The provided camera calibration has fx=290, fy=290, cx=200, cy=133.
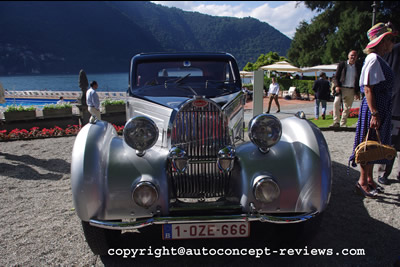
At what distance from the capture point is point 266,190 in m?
2.33

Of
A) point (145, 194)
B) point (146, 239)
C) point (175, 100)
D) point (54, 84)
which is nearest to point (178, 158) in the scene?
point (145, 194)

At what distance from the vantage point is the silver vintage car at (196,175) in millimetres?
2238

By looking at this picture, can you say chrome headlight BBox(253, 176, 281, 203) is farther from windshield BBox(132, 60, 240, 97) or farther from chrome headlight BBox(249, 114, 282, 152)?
windshield BBox(132, 60, 240, 97)

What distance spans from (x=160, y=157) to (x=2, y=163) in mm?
5102

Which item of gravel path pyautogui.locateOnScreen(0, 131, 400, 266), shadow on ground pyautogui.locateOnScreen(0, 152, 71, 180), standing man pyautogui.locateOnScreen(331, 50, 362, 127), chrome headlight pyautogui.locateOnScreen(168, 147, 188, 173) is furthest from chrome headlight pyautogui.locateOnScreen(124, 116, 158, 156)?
standing man pyautogui.locateOnScreen(331, 50, 362, 127)

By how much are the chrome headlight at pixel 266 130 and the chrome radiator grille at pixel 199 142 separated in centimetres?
32

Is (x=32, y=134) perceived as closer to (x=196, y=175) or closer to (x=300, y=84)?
(x=196, y=175)

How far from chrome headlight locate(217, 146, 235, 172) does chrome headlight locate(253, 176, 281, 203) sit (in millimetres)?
283

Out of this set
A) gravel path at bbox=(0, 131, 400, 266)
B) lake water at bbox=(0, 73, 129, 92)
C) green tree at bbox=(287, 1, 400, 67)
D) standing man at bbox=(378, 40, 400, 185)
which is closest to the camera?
gravel path at bbox=(0, 131, 400, 266)

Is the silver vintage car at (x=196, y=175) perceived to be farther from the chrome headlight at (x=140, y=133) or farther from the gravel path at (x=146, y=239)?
the gravel path at (x=146, y=239)

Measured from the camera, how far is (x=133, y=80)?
3.93 meters

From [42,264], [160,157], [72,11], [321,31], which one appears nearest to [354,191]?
[160,157]

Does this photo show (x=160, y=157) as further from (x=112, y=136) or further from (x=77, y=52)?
(x=77, y=52)

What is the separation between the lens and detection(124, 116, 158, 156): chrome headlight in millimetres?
2385
